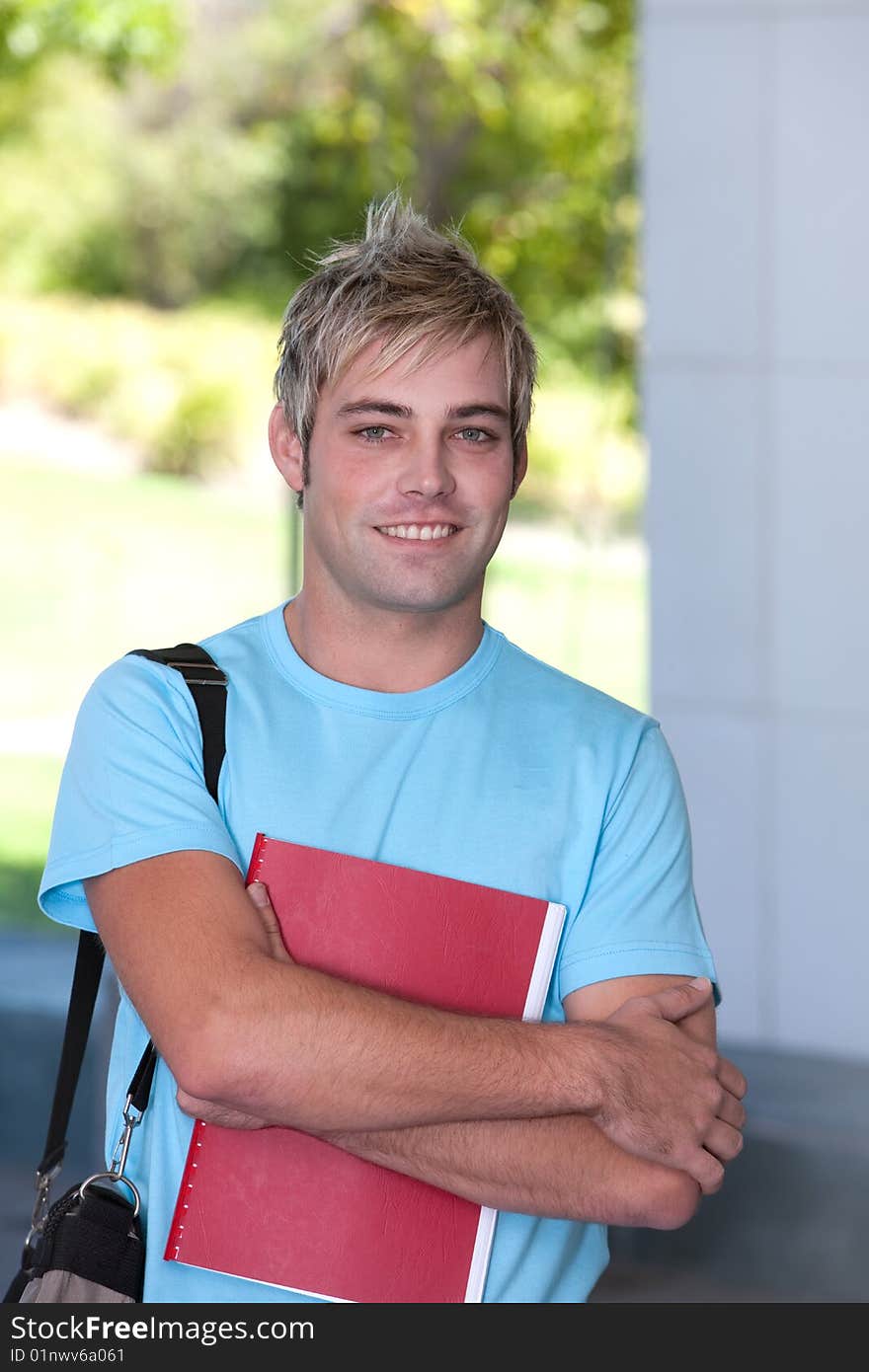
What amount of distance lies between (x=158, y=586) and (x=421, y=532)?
12528mm

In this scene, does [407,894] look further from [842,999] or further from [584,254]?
[584,254]

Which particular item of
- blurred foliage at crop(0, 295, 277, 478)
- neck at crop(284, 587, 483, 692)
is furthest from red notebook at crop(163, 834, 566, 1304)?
blurred foliage at crop(0, 295, 277, 478)

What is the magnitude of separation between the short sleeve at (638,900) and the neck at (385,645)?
0.24 meters

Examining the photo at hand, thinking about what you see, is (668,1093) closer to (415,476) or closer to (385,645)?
(385,645)

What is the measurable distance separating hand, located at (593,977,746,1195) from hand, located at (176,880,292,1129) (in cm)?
33

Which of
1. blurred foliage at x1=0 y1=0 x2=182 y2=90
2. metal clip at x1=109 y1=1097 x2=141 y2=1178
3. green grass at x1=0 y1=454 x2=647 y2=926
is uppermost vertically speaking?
blurred foliage at x1=0 y1=0 x2=182 y2=90

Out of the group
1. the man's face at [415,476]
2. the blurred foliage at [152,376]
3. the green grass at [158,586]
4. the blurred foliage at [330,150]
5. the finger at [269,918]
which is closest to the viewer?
the finger at [269,918]

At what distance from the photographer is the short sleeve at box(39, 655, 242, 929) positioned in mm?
1671

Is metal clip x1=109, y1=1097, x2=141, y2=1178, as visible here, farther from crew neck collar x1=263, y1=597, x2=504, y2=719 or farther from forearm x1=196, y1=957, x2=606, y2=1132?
crew neck collar x1=263, y1=597, x2=504, y2=719

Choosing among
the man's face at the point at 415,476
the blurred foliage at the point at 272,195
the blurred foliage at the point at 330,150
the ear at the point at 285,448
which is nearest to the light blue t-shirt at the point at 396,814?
the man's face at the point at 415,476

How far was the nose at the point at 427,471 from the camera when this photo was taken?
174 centimetres

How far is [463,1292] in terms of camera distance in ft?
5.52

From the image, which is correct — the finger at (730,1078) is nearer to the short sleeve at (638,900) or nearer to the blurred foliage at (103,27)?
the short sleeve at (638,900)
